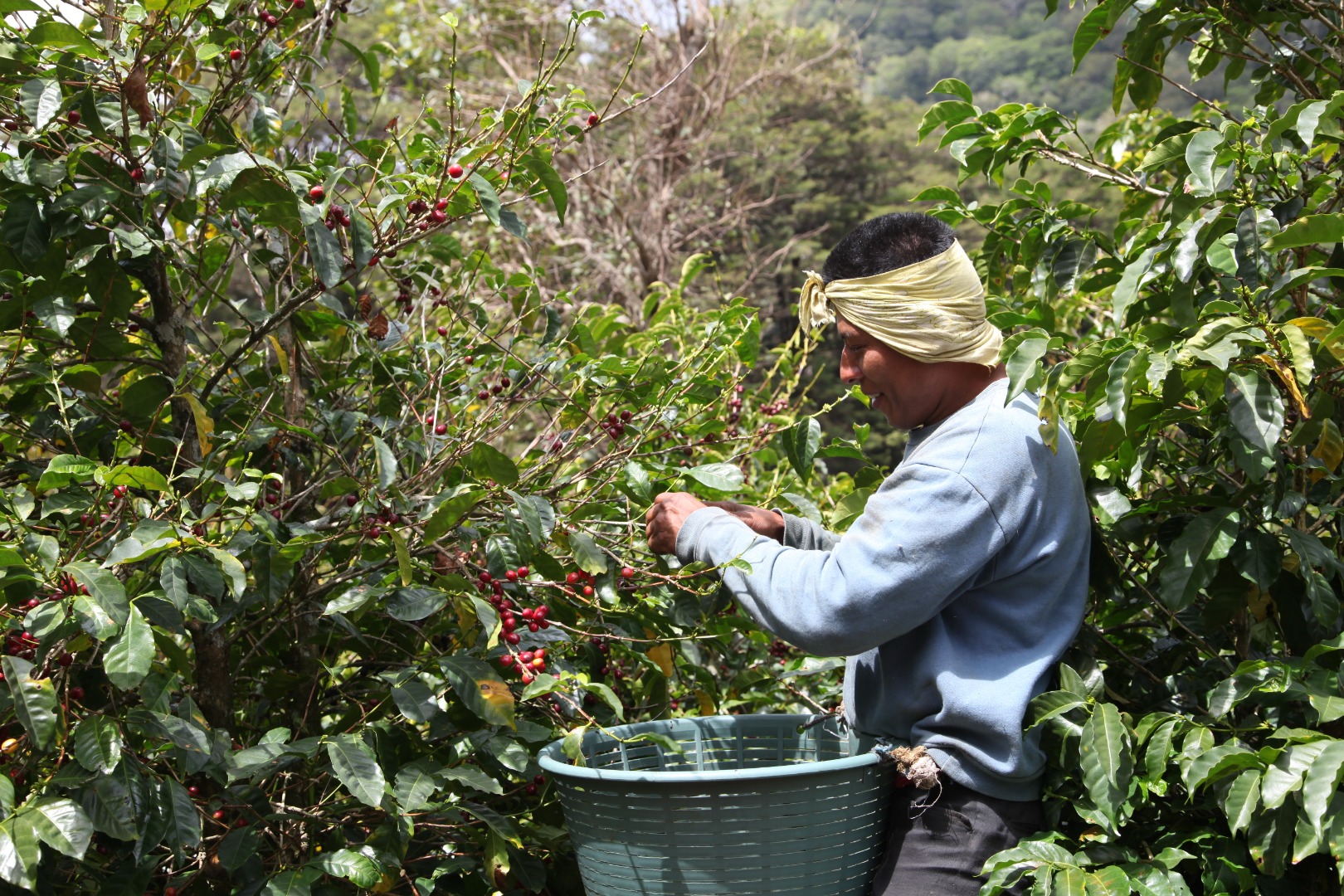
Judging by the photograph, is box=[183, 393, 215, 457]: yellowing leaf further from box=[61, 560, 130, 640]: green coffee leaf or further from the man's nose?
the man's nose

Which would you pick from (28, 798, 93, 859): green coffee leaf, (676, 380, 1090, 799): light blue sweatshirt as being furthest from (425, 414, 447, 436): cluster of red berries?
(28, 798, 93, 859): green coffee leaf

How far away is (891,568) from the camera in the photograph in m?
1.59

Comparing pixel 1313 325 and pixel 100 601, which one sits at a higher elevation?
pixel 1313 325

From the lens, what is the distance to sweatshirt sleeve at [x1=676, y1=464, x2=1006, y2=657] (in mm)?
1594

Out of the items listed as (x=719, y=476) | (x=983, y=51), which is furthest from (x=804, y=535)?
(x=983, y=51)

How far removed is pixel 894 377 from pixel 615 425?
1.98 ft

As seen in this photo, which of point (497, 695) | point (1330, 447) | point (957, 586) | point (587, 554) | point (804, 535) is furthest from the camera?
point (804, 535)

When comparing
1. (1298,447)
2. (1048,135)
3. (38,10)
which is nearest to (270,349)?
(38,10)

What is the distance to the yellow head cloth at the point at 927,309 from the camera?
70.7 inches

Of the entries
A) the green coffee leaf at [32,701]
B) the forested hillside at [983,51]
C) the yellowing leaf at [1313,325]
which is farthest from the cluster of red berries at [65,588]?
the forested hillside at [983,51]

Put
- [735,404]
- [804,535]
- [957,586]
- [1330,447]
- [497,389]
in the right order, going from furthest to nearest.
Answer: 1. [735,404]
2. [497,389]
3. [804,535]
4. [1330,447]
5. [957,586]

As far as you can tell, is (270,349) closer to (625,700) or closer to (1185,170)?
(625,700)

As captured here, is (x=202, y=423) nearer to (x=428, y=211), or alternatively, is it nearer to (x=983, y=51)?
(x=428, y=211)

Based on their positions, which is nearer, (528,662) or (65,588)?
(65,588)
